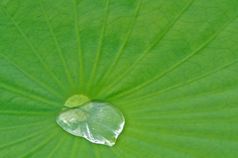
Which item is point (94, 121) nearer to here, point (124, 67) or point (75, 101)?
point (75, 101)

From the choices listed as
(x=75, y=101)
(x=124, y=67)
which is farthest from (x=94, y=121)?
(x=124, y=67)

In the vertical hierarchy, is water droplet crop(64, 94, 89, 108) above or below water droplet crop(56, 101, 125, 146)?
above

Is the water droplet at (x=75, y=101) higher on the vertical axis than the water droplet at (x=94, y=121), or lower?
higher
